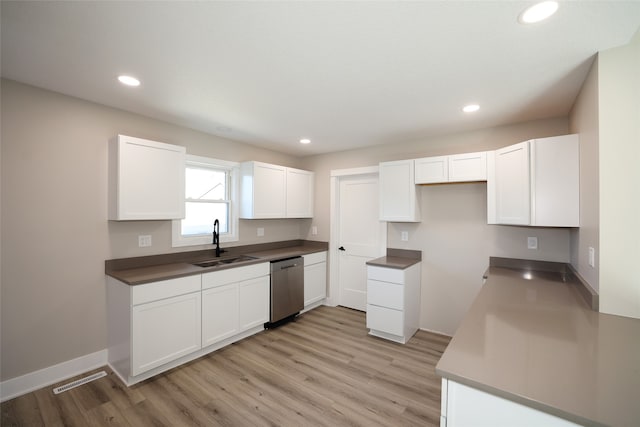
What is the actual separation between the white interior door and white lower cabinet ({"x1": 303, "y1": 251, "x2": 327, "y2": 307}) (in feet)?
0.86

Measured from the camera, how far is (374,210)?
4098 mm

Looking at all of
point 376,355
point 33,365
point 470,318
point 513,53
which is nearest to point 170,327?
point 33,365

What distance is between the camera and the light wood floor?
196 centimetres

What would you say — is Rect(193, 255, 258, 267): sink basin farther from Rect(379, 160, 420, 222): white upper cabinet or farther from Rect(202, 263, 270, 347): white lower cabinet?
Rect(379, 160, 420, 222): white upper cabinet

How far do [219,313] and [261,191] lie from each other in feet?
5.39

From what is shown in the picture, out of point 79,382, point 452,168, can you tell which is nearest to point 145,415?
point 79,382

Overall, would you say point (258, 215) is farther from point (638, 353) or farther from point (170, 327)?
point (638, 353)

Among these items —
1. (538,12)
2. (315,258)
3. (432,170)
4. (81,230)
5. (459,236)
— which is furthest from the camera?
(315,258)

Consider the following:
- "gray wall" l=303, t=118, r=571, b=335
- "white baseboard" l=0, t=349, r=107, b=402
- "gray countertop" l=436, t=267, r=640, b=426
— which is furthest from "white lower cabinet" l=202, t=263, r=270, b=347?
"gray countertop" l=436, t=267, r=640, b=426

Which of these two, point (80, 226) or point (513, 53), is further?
point (80, 226)

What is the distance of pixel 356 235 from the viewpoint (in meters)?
4.27

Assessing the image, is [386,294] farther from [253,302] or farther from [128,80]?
[128,80]

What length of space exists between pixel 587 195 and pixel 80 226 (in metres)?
4.05

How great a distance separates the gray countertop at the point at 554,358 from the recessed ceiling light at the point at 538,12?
5.15 ft
